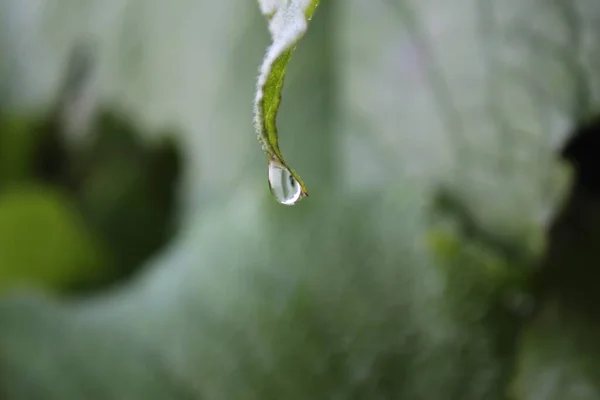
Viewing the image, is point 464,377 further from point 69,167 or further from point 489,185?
point 69,167

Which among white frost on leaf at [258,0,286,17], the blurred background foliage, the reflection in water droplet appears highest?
white frost on leaf at [258,0,286,17]

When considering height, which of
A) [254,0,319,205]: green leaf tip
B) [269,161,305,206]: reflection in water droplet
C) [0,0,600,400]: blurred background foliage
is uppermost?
[254,0,319,205]: green leaf tip

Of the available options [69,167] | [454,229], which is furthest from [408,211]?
[69,167]

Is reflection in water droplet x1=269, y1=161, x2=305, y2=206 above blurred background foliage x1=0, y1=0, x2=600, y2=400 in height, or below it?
above

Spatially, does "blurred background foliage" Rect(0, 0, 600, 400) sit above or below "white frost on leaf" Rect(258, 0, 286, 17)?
below
